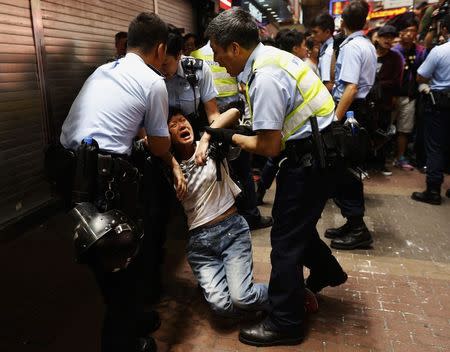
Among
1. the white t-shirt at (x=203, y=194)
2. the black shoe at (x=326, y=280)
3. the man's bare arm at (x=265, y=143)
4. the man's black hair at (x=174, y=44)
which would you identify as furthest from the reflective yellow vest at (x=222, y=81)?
the black shoe at (x=326, y=280)

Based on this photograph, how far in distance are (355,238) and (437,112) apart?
88.3 inches

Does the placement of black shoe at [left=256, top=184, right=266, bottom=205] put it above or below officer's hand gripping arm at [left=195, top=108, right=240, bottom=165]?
below

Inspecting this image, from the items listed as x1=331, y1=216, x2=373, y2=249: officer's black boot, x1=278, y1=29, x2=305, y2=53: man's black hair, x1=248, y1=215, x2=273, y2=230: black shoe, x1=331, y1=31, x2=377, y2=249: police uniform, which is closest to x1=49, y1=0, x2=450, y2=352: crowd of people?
x1=331, y1=31, x2=377, y2=249: police uniform

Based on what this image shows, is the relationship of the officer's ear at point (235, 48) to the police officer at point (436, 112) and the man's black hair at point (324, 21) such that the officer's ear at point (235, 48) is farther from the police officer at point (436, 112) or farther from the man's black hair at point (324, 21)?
the police officer at point (436, 112)

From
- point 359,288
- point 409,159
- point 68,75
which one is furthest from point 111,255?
point 409,159

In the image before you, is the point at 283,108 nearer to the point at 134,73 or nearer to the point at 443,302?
the point at 134,73

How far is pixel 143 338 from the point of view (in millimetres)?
2426

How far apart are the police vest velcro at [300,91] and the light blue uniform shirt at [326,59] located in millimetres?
3067

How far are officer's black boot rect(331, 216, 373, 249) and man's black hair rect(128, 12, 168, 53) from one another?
2616 mm

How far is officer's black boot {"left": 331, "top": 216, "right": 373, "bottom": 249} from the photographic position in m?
3.74

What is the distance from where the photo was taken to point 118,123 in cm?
204

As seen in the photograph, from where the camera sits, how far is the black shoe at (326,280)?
278 centimetres

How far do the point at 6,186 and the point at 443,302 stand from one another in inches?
154

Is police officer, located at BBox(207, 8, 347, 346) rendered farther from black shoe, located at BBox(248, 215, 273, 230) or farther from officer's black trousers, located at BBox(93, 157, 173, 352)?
black shoe, located at BBox(248, 215, 273, 230)
